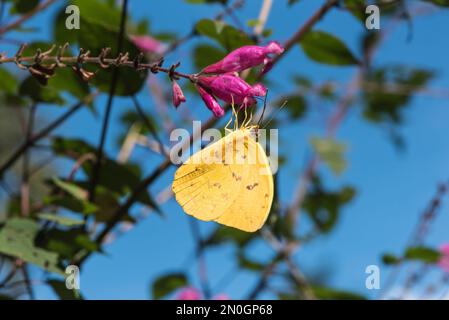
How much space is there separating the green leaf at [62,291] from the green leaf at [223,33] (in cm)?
90

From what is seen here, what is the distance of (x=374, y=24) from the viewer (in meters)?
1.94

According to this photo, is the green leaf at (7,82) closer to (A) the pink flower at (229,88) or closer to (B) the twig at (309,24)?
(B) the twig at (309,24)

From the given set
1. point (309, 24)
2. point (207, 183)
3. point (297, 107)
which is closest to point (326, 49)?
point (309, 24)

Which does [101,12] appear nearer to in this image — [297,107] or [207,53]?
[207,53]

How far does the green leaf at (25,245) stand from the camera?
5.58 feet

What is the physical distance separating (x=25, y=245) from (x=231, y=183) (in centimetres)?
64

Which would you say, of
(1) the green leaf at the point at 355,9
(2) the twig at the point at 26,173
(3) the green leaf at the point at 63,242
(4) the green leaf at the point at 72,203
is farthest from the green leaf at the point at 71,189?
(1) the green leaf at the point at 355,9

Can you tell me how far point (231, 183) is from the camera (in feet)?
5.07

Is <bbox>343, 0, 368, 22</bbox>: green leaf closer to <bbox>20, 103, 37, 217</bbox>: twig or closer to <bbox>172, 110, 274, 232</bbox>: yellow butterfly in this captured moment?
<bbox>172, 110, 274, 232</bbox>: yellow butterfly

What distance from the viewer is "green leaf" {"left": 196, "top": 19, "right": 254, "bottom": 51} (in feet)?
6.46
